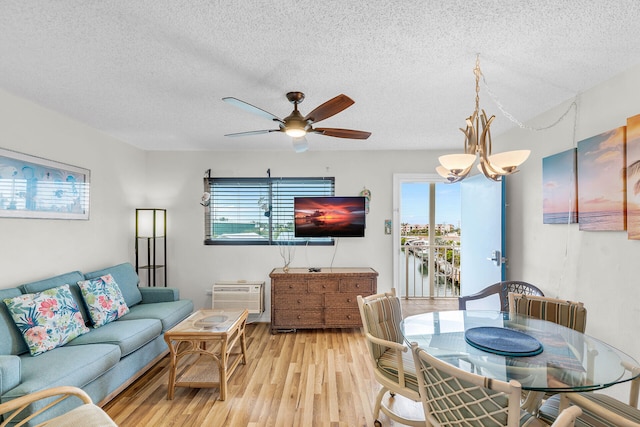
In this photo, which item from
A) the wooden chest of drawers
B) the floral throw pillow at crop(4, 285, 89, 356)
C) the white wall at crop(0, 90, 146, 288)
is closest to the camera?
the floral throw pillow at crop(4, 285, 89, 356)

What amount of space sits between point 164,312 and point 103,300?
0.56 metres

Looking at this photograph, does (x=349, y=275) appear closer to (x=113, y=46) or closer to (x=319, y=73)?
(x=319, y=73)

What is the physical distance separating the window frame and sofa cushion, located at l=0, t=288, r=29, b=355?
2274 mm

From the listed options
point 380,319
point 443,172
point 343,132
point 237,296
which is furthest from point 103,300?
point 443,172

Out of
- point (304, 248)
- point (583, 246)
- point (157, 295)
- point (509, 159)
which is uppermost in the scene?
point (509, 159)

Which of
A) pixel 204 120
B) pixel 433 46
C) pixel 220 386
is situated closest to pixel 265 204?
pixel 204 120

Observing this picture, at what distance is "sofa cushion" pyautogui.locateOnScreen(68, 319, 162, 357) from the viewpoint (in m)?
2.45

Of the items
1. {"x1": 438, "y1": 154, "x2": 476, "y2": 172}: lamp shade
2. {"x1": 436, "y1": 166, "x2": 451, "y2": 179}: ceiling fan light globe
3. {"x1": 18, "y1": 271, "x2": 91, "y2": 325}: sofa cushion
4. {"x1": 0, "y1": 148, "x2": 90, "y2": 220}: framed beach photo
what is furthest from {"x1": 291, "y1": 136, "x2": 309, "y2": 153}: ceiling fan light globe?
{"x1": 18, "y1": 271, "x2": 91, "y2": 325}: sofa cushion

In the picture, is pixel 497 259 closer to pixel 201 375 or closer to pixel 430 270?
pixel 430 270

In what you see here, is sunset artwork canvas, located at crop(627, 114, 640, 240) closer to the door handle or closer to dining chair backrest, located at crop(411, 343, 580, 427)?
the door handle

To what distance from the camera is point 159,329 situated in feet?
9.69

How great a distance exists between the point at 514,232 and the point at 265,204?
3.09 meters

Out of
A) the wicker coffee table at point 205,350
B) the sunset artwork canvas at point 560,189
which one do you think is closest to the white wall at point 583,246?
the sunset artwork canvas at point 560,189

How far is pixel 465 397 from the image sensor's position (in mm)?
1261
